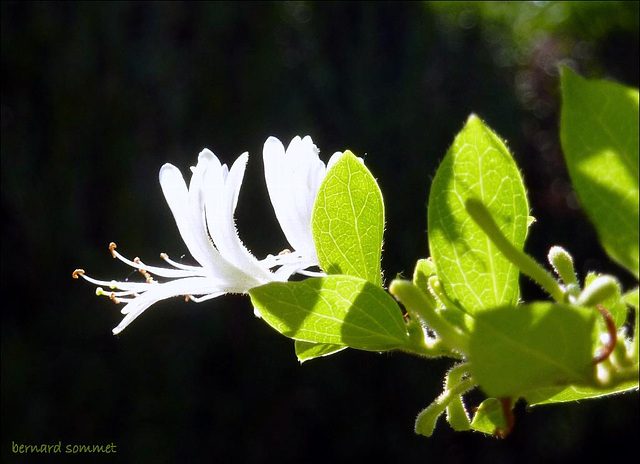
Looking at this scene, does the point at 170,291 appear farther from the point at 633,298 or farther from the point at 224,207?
the point at 633,298

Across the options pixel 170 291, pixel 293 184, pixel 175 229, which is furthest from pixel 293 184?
pixel 175 229

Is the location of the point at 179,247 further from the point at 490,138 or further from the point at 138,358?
the point at 490,138

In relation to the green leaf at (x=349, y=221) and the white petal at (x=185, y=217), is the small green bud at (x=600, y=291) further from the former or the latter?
the white petal at (x=185, y=217)

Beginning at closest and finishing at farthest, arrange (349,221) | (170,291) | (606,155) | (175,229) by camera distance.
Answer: (606,155), (349,221), (170,291), (175,229)

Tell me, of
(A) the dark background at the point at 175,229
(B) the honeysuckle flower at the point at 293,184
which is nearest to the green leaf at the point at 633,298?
(B) the honeysuckle flower at the point at 293,184

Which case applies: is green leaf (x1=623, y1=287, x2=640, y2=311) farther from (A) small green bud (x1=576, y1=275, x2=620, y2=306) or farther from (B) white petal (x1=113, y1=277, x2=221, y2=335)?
(B) white petal (x1=113, y1=277, x2=221, y2=335)

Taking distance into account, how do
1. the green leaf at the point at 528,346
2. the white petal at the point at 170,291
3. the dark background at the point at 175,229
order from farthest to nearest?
the dark background at the point at 175,229
the white petal at the point at 170,291
the green leaf at the point at 528,346
